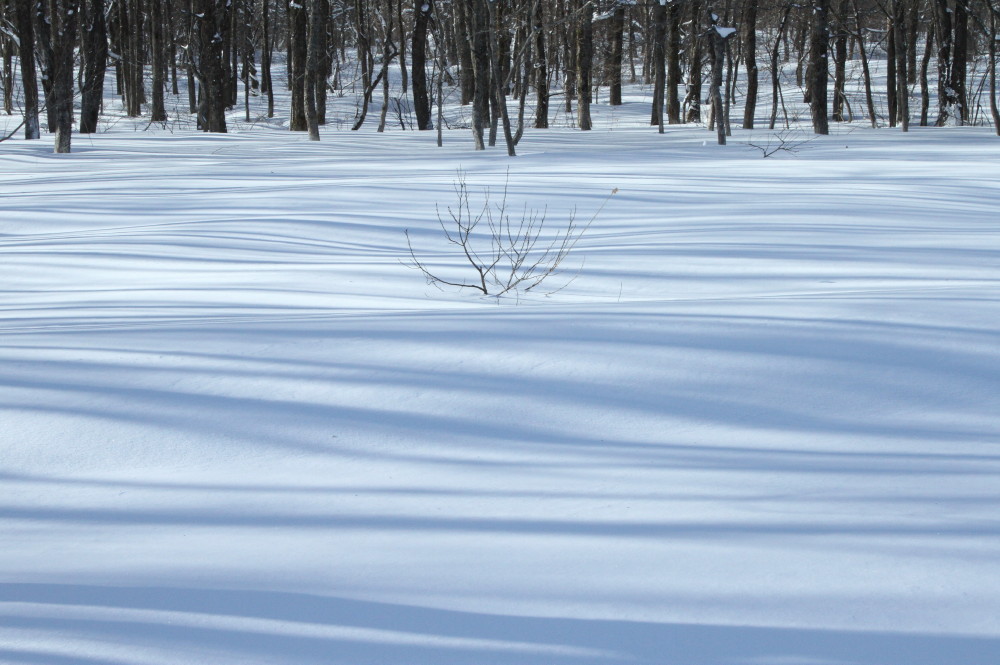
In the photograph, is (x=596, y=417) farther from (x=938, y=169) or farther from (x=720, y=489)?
(x=938, y=169)

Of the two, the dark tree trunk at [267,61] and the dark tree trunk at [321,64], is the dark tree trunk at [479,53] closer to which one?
the dark tree trunk at [321,64]

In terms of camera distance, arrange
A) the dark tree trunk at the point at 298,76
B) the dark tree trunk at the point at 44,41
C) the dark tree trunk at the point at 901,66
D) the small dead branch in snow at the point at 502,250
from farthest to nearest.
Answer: the dark tree trunk at the point at 298,76, the dark tree trunk at the point at 901,66, the dark tree trunk at the point at 44,41, the small dead branch in snow at the point at 502,250

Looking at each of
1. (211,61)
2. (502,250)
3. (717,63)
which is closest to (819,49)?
(717,63)

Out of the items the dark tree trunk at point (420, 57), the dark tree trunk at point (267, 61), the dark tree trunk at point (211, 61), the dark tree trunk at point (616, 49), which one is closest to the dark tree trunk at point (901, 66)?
the dark tree trunk at point (616, 49)

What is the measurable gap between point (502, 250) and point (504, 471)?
13.1 feet

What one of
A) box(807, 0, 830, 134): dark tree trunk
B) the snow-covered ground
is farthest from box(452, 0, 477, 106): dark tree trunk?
the snow-covered ground

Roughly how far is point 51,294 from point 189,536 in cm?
409

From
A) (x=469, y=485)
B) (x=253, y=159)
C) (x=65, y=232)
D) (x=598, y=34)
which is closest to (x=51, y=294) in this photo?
(x=65, y=232)

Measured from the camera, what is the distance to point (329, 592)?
1971 mm

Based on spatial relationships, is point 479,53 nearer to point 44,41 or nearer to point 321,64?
point 44,41

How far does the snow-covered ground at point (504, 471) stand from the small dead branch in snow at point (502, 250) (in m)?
0.26

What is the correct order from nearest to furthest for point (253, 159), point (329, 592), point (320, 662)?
1. point (320, 662)
2. point (329, 592)
3. point (253, 159)

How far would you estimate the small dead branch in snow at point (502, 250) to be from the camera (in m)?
5.76

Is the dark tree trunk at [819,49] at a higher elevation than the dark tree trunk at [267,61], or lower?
lower
